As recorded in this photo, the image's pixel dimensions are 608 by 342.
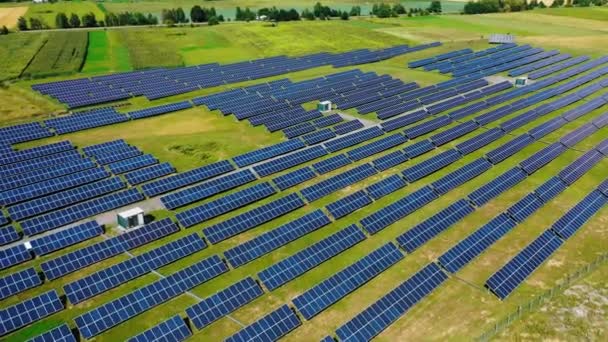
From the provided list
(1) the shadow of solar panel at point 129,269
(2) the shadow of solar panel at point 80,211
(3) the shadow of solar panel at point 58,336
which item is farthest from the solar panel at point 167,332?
(2) the shadow of solar panel at point 80,211

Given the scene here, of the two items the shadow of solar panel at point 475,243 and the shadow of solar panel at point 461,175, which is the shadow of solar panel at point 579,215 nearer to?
the shadow of solar panel at point 475,243

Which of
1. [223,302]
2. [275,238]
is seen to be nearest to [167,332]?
[223,302]

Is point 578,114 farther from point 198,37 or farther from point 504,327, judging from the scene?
point 198,37

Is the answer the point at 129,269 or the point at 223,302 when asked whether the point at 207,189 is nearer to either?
the point at 129,269

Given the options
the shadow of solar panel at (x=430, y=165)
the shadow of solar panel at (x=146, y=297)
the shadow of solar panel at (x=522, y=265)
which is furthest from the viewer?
the shadow of solar panel at (x=430, y=165)

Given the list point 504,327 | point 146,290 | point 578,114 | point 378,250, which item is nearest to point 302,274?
point 378,250

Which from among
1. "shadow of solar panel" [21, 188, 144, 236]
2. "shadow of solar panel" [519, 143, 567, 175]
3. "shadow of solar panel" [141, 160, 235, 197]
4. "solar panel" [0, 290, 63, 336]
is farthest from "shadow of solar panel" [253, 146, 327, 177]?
"solar panel" [0, 290, 63, 336]
